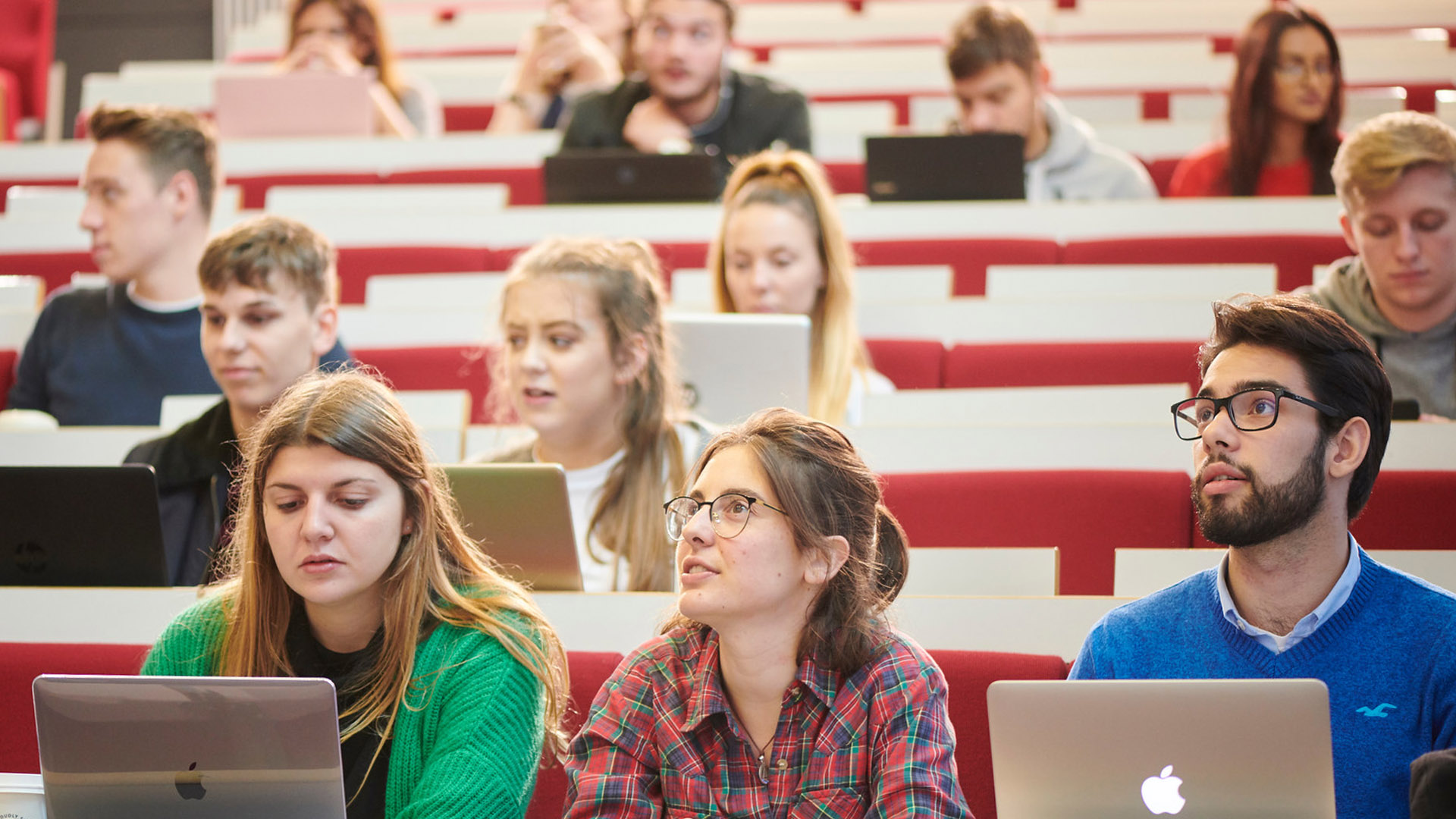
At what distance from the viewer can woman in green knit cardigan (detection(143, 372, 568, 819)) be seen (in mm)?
1334

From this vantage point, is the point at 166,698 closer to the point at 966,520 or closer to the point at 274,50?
the point at 966,520

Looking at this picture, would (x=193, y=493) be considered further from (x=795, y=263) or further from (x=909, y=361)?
(x=909, y=361)

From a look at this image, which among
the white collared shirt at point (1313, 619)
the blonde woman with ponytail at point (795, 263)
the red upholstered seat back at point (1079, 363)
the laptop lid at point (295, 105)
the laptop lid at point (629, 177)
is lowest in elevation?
the white collared shirt at point (1313, 619)

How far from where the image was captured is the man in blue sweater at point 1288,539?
1262 millimetres

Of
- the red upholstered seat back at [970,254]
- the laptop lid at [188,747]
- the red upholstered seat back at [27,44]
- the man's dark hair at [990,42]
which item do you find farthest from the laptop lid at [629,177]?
the red upholstered seat back at [27,44]

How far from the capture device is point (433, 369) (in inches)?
99.9

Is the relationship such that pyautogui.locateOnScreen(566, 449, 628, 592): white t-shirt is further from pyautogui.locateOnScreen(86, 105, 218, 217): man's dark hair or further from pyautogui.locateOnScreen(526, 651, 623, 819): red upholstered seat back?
pyautogui.locateOnScreen(86, 105, 218, 217): man's dark hair

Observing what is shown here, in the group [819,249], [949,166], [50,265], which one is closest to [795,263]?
[819,249]

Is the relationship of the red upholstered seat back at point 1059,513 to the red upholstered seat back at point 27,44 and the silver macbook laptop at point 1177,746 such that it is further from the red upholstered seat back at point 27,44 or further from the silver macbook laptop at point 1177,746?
the red upholstered seat back at point 27,44

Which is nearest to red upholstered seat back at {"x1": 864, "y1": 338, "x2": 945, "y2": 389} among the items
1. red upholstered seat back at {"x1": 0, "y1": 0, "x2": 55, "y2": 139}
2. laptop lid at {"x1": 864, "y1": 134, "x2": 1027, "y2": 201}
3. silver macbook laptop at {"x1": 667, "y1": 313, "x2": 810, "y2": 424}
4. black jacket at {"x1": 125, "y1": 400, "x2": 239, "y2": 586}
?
silver macbook laptop at {"x1": 667, "y1": 313, "x2": 810, "y2": 424}

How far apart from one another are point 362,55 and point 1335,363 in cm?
336

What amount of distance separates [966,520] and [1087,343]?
68cm

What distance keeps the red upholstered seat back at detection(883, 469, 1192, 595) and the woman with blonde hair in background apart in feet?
8.20

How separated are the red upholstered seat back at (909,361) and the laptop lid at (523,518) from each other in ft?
3.35
